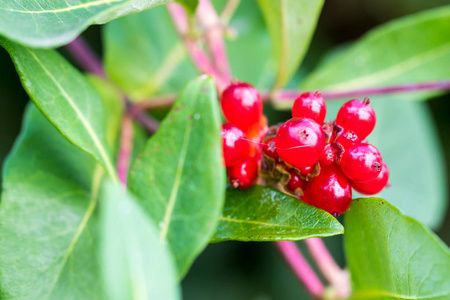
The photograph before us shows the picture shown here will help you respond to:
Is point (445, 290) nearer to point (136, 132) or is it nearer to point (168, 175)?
point (168, 175)

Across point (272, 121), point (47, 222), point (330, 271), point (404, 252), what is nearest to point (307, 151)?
point (404, 252)

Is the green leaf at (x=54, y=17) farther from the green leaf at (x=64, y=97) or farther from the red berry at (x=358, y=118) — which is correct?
the red berry at (x=358, y=118)

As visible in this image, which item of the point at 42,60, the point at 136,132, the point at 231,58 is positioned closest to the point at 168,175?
the point at 42,60

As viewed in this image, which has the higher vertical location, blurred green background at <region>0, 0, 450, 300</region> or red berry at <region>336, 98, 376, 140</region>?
red berry at <region>336, 98, 376, 140</region>

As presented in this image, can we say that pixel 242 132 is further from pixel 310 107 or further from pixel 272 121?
pixel 272 121

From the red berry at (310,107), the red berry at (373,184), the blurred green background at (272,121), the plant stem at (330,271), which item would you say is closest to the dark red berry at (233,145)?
the red berry at (310,107)

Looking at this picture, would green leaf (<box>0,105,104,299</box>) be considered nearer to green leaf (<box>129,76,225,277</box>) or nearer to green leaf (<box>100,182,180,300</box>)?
green leaf (<box>129,76,225,277</box>)

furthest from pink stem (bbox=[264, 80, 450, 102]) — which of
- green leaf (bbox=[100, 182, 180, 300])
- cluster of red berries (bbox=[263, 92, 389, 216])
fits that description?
green leaf (bbox=[100, 182, 180, 300])

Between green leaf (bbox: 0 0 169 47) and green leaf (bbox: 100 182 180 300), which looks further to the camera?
green leaf (bbox: 0 0 169 47)
